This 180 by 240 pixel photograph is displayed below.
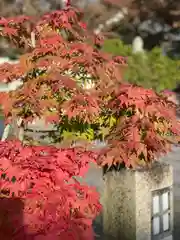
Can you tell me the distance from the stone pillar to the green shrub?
40.5 feet

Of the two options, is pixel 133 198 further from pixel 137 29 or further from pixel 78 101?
pixel 137 29

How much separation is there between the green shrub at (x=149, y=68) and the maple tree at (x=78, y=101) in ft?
40.7

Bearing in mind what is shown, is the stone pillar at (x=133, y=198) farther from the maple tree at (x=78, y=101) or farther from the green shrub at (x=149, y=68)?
the green shrub at (x=149, y=68)

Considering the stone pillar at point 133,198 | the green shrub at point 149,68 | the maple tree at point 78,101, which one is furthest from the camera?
the green shrub at point 149,68

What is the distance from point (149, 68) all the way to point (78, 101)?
1351 cm

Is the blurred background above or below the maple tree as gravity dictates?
above

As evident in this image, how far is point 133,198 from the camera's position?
396cm

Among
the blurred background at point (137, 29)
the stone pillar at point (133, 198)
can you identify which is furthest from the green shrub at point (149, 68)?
the stone pillar at point (133, 198)

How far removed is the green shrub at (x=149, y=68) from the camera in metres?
16.4

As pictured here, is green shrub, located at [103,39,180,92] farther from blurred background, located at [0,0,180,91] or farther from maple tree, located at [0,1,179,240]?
maple tree, located at [0,1,179,240]

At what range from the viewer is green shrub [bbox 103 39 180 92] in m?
16.4

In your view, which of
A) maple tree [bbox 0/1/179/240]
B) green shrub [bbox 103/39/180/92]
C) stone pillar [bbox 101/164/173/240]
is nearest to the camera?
maple tree [bbox 0/1/179/240]

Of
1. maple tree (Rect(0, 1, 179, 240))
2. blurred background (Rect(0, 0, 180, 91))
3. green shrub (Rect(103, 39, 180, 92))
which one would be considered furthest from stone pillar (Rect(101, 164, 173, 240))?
green shrub (Rect(103, 39, 180, 92))

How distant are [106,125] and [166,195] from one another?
0.94 metres
